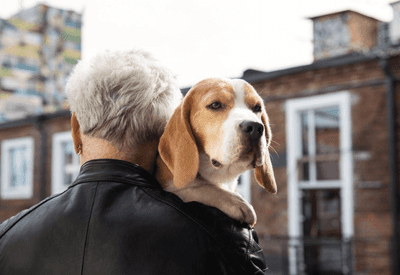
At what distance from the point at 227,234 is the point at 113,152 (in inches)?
18.0

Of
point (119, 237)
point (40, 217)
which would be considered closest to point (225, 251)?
point (119, 237)

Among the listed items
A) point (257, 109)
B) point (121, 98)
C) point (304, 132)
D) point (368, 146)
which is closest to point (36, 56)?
point (304, 132)

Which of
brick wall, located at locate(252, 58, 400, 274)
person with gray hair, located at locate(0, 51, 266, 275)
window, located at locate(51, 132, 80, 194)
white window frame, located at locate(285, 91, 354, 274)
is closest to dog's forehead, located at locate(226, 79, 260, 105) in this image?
person with gray hair, located at locate(0, 51, 266, 275)

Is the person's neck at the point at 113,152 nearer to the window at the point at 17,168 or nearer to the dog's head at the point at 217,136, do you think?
the dog's head at the point at 217,136

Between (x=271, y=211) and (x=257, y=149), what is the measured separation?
24.3 feet

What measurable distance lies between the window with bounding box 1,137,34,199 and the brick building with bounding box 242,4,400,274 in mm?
8760

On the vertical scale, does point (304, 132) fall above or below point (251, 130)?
above

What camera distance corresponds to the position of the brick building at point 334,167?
25.0ft

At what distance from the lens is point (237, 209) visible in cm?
147

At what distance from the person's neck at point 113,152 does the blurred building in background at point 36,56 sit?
29.7 meters

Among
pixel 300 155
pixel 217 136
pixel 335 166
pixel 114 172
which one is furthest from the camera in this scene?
pixel 300 155

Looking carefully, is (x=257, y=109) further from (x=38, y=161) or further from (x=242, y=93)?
(x=38, y=161)

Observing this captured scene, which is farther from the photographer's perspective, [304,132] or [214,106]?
[304,132]

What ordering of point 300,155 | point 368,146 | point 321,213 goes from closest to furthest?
point 368,146 → point 321,213 → point 300,155
